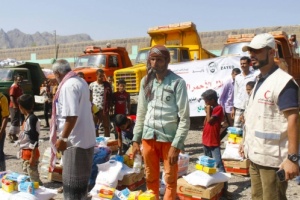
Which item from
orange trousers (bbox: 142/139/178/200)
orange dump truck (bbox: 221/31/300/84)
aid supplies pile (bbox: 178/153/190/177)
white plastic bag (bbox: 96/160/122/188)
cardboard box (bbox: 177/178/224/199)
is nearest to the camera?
orange trousers (bbox: 142/139/178/200)

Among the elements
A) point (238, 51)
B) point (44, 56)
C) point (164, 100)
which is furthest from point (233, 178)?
point (44, 56)

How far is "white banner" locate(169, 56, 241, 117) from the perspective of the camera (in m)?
9.36

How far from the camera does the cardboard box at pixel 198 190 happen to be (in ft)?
14.2

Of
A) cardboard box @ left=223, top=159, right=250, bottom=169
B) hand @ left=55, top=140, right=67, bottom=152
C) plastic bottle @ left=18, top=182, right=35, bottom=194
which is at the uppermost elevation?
hand @ left=55, top=140, right=67, bottom=152

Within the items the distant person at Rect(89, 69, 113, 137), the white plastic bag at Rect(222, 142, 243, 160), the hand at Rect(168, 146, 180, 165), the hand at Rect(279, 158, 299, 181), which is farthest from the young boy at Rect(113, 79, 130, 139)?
the hand at Rect(279, 158, 299, 181)

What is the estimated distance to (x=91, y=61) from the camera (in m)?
13.7

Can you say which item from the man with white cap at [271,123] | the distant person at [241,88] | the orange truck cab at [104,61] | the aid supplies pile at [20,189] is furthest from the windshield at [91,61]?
the man with white cap at [271,123]

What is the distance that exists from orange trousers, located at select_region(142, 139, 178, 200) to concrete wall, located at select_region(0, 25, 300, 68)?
16834mm

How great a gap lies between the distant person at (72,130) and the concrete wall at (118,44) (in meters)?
17.1

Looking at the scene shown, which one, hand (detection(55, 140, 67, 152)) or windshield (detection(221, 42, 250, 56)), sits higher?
windshield (detection(221, 42, 250, 56))

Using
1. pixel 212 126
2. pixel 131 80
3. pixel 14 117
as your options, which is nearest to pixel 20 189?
pixel 212 126

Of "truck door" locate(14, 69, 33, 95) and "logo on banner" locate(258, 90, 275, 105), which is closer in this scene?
"logo on banner" locate(258, 90, 275, 105)

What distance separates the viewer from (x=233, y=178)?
567 centimetres

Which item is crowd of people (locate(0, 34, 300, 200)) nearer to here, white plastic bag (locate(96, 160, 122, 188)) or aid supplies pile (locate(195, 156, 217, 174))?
aid supplies pile (locate(195, 156, 217, 174))
